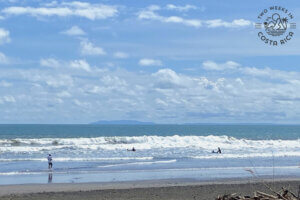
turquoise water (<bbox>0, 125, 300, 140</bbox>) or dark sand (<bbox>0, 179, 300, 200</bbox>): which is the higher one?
turquoise water (<bbox>0, 125, 300, 140</bbox>)

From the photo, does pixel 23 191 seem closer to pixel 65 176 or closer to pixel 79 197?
pixel 79 197

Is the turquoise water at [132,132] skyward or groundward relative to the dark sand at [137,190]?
skyward

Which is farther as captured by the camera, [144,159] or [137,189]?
[144,159]

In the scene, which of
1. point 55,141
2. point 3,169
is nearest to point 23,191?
point 3,169

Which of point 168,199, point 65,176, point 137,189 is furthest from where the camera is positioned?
point 65,176

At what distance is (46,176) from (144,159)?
1105cm

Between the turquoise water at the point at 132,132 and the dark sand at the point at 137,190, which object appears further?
the turquoise water at the point at 132,132

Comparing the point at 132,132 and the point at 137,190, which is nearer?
the point at 137,190

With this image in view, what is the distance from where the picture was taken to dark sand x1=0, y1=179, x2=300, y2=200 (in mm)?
18688

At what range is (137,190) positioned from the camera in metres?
20.2

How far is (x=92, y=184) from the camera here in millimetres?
22500

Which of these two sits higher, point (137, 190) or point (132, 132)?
point (132, 132)

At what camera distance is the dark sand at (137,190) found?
1869 cm

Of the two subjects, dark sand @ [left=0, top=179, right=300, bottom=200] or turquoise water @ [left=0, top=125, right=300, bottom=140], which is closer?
dark sand @ [left=0, top=179, right=300, bottom=200]
